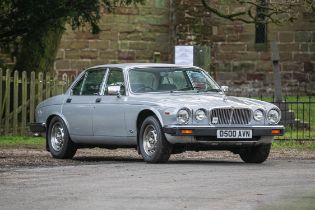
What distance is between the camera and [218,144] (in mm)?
15688

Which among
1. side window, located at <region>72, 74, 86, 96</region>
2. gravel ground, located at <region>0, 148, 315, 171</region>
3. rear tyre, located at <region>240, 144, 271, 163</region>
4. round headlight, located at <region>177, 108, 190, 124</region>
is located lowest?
gravel ground, located at <region>0, 148, 315, 171</region>

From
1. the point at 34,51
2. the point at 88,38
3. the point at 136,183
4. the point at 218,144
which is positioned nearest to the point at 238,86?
the point at 88,38

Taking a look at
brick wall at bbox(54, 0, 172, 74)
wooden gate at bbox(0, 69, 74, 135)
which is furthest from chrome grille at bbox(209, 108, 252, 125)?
brick wall at bbox(54, 0, 172, 74)

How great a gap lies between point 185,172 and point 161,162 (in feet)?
5.75

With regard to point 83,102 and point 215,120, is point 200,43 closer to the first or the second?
point 83,102

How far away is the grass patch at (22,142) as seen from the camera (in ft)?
73.1

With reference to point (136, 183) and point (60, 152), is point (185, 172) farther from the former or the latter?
point (60, 152)

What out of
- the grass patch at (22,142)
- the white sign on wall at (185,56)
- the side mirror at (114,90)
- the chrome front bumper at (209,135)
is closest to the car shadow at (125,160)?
the chrome front bumper at (209,135)

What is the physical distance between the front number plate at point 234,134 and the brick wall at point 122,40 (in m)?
21.2

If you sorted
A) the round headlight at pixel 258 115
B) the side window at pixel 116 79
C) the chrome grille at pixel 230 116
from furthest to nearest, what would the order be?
the side window at pixel 116 79 → the round headlight at pixel 258 115 → the chrome grille at pixel 230 116

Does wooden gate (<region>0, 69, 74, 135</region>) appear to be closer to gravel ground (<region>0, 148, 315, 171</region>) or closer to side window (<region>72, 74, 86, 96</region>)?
gravel ground (<region>0, 148, 315, 171</region>)

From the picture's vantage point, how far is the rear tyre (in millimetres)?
16344

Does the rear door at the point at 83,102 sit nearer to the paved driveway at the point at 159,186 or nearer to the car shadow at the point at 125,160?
the car shadow at the point at 125,160

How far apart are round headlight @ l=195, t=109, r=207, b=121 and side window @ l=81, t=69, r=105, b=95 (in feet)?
8.14
